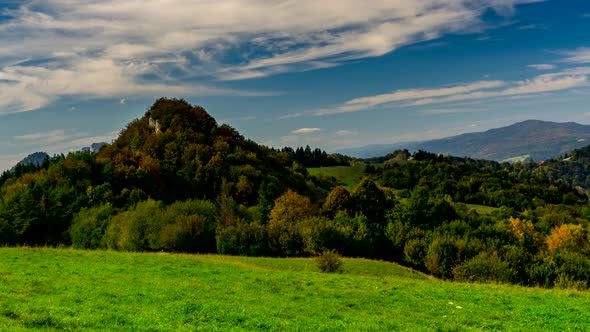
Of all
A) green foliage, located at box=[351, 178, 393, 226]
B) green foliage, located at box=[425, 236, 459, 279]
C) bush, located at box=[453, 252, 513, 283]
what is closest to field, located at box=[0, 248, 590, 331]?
bush, located at box=[453, 252, 513, 283]

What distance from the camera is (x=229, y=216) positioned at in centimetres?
8588

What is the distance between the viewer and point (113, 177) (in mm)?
113750

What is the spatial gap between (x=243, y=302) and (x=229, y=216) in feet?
197

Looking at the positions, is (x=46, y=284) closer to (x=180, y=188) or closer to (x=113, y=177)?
(x=113, y=177)

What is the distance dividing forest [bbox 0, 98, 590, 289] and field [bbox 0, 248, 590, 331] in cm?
2947

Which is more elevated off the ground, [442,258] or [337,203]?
[337,203]

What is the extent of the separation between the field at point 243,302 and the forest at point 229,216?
1160 inches

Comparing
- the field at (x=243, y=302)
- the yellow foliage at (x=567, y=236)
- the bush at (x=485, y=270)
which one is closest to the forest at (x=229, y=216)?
the bush at (x=485, y=270)

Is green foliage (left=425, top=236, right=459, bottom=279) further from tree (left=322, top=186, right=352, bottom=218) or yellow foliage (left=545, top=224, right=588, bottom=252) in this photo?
yellow foliage (left=545, top=224, right=588, bottom=252)

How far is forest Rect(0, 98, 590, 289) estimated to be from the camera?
2608 inches

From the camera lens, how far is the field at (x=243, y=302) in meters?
20.8

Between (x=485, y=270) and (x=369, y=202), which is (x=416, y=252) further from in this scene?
(x=369, y=202)

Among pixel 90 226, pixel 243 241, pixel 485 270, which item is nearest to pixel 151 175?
pixel 90 226

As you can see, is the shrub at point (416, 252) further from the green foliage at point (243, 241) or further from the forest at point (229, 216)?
the green foliage at point (243, 241)
